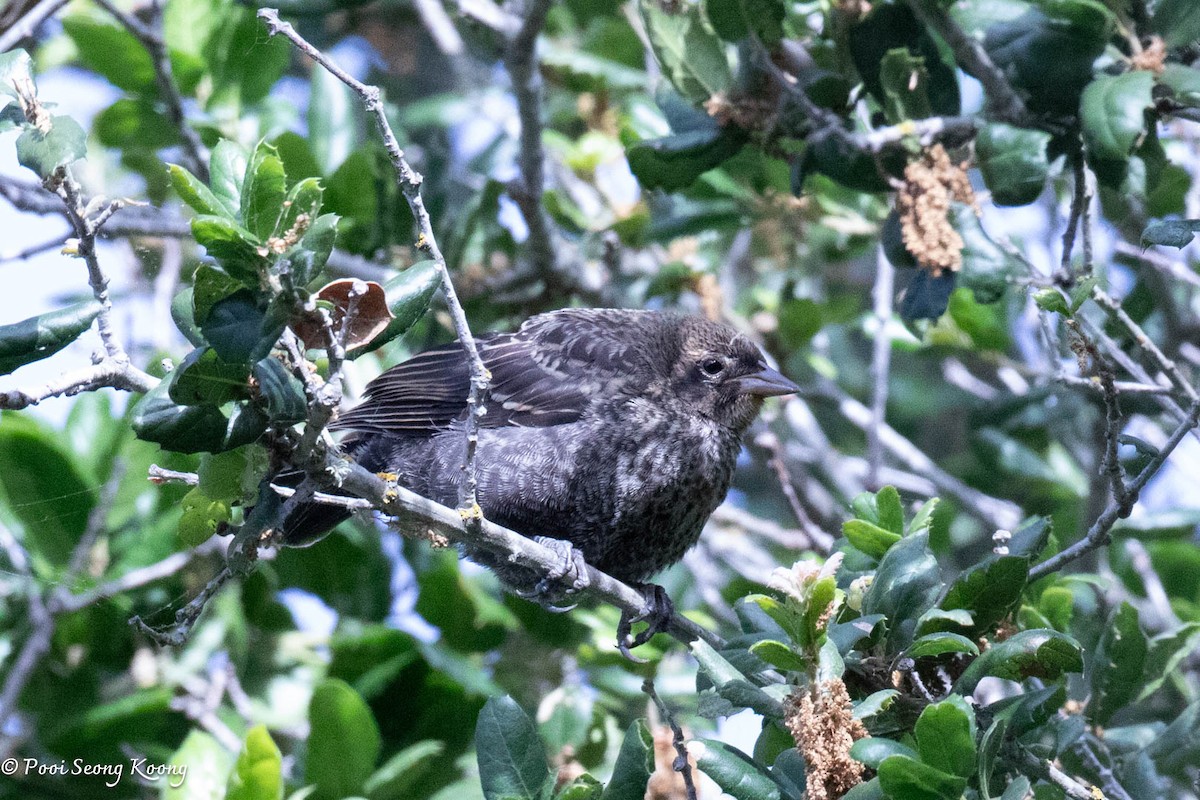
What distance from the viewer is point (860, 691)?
2.60 metres

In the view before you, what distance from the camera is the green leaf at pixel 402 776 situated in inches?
135

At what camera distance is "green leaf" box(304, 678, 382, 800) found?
345 centimetres

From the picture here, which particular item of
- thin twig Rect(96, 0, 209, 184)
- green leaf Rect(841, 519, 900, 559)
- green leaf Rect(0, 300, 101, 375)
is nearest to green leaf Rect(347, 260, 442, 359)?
green leaf Rect(0, 300, 101, 375)

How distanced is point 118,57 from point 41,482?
1.88 m

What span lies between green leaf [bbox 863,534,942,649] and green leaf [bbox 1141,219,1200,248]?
0.75 meters

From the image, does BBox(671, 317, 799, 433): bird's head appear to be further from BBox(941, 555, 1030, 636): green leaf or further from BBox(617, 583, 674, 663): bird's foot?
BBox(941, 555, 1030, 636): green leaf

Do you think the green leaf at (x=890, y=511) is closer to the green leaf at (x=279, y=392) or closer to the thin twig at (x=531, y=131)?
the green leaf at (x=279, y=392)

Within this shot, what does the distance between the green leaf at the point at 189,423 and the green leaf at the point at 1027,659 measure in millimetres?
1442

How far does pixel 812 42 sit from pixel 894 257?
77 centimetres

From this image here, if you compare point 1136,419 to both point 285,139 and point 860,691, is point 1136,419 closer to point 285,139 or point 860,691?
point 860,691

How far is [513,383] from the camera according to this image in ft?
13.1

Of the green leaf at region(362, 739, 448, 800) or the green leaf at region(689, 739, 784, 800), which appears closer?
the green leaf at region(689, 739, 784, 800)

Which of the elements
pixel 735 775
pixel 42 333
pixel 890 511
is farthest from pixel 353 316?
pixel 890 511

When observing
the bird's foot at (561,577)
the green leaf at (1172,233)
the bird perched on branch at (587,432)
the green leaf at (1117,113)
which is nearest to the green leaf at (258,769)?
the bird perched on branch at (587,432)
